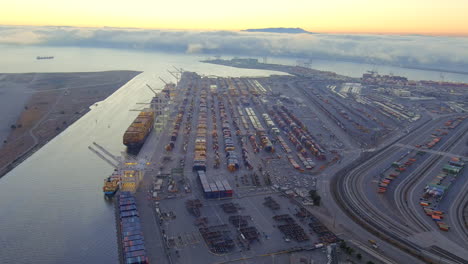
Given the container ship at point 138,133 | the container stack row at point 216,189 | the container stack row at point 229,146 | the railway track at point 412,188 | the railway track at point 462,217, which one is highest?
the container ship at point 138,133

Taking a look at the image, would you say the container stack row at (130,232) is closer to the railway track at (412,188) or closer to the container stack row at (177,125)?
the container stack row at (177,125)

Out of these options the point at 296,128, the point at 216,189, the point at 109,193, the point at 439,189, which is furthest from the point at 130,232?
the point at 296,128

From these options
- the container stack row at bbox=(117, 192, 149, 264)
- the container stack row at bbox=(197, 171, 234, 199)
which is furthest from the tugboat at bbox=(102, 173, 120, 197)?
the container stack row at bbox=(197, 171, 234, 199)

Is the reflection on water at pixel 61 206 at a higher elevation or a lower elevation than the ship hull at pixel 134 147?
lower

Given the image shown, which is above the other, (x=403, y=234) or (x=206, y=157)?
(x=206, y=157)

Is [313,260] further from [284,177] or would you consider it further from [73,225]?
[73,225]

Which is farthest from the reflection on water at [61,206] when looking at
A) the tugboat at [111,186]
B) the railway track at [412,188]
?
the railway track at [412,188]

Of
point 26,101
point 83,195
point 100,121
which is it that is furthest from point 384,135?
point 26,101
